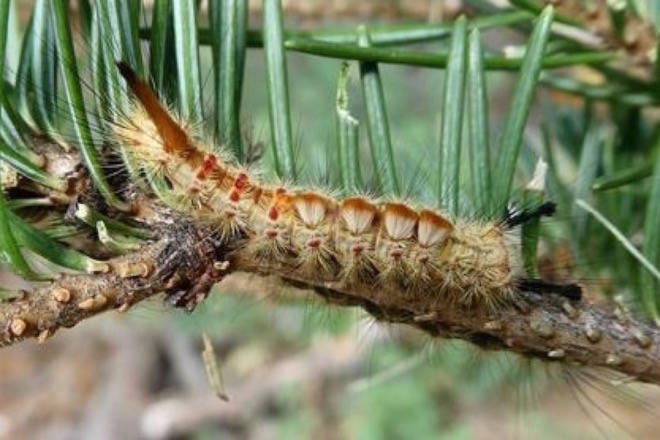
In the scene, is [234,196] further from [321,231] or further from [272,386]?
[272,386]

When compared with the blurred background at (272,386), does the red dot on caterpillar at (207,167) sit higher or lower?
higher

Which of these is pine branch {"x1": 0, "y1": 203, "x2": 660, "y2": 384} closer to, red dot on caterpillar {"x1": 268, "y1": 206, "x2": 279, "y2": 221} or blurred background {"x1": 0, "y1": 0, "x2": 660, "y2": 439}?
red dot on caterpillar {"x1": 268, "y1": 206, "x2": 279, "y2": 221}

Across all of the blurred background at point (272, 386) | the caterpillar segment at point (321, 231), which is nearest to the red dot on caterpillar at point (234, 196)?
the caterpillar segment at point (321, 231)

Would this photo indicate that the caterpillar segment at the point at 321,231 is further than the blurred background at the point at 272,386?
No

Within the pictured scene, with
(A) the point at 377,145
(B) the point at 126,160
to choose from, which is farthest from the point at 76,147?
(A) the point at 377,145

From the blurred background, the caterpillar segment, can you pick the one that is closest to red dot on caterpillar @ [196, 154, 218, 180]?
the caterpillar segment

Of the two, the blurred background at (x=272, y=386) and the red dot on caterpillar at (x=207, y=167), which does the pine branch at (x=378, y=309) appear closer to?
the red dot on caterpillar at (x=207, y=167)

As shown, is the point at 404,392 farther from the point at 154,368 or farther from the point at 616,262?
the point at 616,262
